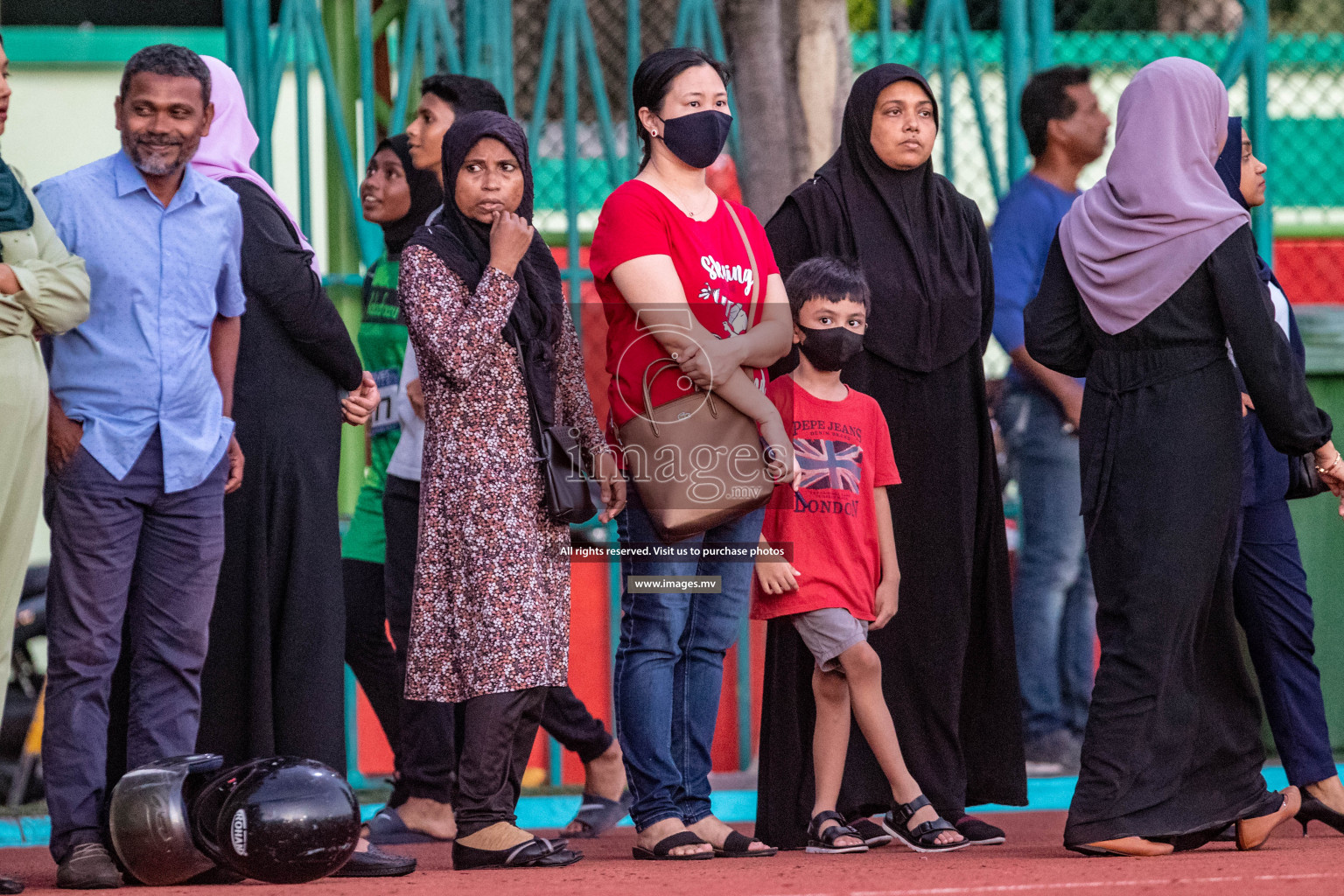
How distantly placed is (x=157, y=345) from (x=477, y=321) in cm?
66

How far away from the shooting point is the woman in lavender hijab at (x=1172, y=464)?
12.0 feet

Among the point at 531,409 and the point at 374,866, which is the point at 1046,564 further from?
the point at 374,866

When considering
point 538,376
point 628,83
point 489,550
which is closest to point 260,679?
point 489,550

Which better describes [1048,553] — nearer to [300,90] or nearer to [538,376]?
[538,376]

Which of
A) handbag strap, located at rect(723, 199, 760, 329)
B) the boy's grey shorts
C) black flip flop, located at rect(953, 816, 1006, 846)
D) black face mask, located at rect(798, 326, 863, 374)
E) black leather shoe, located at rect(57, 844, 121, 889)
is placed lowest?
black flip flop, located at rect(953, 816, 1006, 846)

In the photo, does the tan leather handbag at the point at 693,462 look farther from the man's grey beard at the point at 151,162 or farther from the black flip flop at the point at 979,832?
the man's grey beard at the point at 151,162

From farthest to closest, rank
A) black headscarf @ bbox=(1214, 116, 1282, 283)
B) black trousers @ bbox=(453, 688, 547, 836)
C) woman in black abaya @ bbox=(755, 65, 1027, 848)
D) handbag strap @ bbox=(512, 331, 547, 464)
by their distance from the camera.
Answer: woman in black abaya @ bbox=(755, 65, 1027, 848) → black headscarf @ bbox=(1214, 116, 1282, 283) → handbag strap @ bbox=(512, 331, 547, 464) → black trousers @ bbox=(453, 688, 547, 836)

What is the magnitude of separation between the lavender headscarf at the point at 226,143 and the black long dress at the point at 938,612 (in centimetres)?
127

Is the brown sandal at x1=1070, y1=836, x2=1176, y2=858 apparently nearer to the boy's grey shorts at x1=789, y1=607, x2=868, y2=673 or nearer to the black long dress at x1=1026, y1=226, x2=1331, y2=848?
the black long dress at x1=1026, y1=226, x2=1331, y2=848

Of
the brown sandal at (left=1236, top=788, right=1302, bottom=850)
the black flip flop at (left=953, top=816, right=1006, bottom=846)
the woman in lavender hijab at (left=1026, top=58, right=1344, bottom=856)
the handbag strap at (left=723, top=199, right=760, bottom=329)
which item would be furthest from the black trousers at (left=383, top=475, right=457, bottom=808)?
the brown sandal at (left=1236, top=788, right=1302, bottom=850)

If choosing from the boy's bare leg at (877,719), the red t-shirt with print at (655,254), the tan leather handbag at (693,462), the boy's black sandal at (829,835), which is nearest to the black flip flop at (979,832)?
the boy's bare leg at (877,719)

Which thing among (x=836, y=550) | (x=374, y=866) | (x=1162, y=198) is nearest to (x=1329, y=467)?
(x=1162, y=198)

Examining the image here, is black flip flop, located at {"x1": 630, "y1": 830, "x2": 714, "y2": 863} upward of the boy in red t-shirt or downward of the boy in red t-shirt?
downward

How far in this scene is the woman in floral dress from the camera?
358 cm
